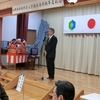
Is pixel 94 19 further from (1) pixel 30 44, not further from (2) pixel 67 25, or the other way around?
(1) pixel 30 44

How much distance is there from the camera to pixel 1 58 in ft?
26.0

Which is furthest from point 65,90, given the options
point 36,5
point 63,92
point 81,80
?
point 81,80

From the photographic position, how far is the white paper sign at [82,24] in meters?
6.71

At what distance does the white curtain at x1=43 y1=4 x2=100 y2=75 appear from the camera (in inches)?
269

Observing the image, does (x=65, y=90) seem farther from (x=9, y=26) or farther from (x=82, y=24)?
(x=9, y=26)

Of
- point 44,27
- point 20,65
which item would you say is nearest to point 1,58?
point 20,65

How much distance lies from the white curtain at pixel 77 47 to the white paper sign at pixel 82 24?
6.7 inches

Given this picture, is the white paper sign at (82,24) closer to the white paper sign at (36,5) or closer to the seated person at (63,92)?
the white paper sign at (36,5)

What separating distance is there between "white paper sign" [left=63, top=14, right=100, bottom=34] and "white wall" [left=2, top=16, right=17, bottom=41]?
2139 mm

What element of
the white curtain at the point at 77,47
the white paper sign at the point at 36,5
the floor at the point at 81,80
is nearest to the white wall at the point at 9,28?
the white curtain at the point at 77,47

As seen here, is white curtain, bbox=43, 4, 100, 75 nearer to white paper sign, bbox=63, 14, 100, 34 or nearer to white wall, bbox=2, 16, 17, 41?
white paper sign, bbox=63, 14, 100, 34

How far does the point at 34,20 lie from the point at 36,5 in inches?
143

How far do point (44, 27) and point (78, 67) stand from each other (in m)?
2.44

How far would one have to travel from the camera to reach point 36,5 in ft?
17.4
